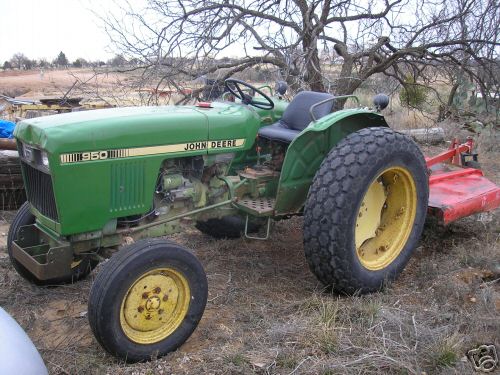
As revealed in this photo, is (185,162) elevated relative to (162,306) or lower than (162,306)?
elevated

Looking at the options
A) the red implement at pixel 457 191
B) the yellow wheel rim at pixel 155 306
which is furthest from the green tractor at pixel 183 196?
the red implement at pixel 457 191

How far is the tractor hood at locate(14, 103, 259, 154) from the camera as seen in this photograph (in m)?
2.70

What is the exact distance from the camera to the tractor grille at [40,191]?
9.46ft

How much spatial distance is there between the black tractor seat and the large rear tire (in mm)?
670

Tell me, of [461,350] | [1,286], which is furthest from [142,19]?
[461,350]

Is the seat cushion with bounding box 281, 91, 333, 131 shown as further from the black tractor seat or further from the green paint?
the green paint

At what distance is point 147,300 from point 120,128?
3.10ft

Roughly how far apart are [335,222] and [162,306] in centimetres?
114

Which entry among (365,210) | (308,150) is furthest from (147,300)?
(365,210)

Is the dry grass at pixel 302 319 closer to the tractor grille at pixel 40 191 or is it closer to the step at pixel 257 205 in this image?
the step at pixel 257 205

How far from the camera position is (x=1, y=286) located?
3.61 meters

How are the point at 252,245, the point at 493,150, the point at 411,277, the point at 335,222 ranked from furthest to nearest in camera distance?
the point at 493,150, the point at 252,245, the point at 411,277, the point at 335,222

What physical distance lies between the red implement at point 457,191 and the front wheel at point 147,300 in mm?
2132

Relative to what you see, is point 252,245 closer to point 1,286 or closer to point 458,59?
point 1,286
